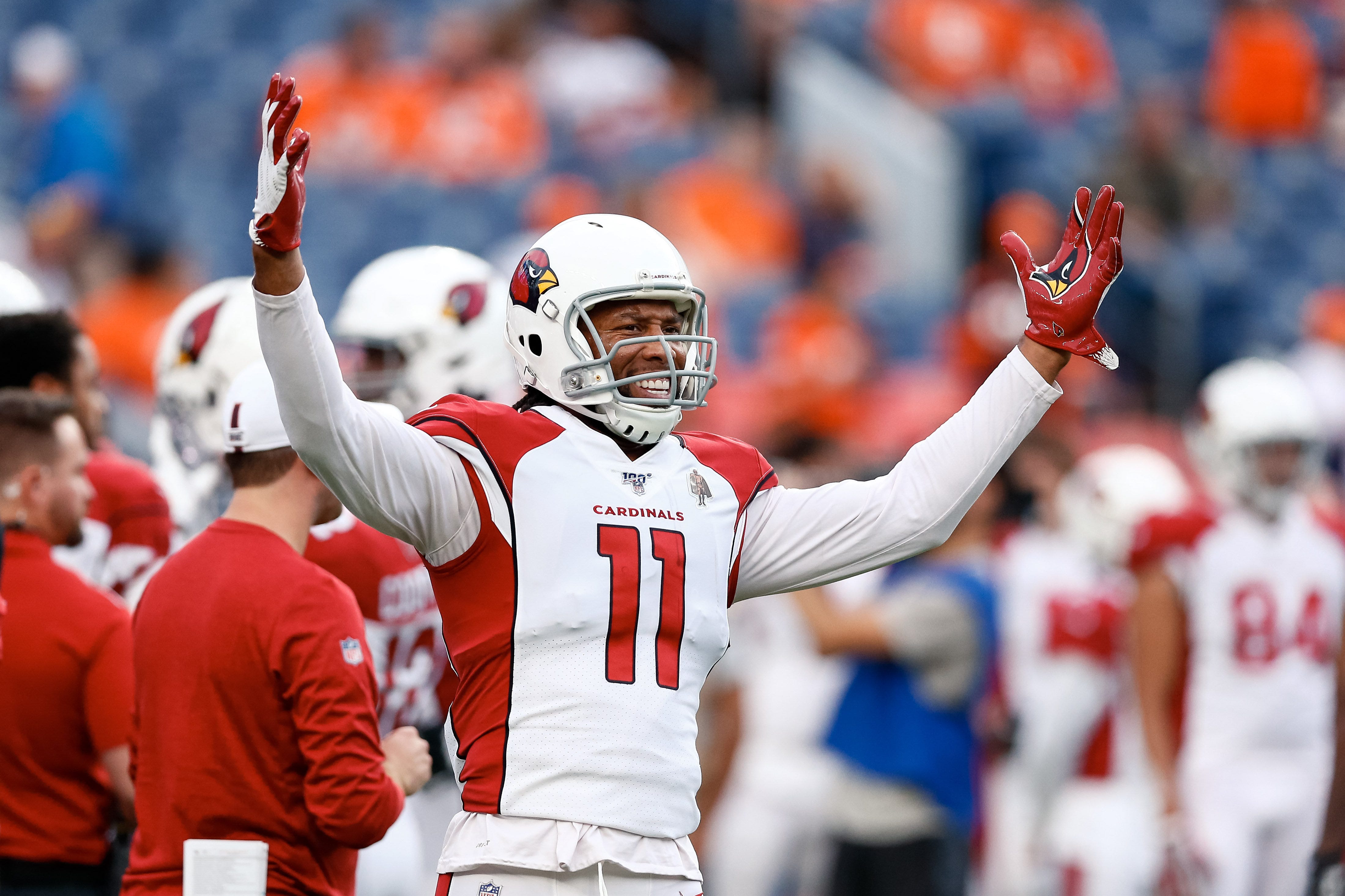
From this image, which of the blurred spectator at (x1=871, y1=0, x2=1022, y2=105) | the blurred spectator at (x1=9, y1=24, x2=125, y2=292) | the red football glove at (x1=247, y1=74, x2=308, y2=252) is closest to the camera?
the red football glove at (x1=247, y1=74, x2=308, y2=252)

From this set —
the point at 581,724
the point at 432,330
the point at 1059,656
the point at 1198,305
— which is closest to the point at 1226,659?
the point at 1059,656

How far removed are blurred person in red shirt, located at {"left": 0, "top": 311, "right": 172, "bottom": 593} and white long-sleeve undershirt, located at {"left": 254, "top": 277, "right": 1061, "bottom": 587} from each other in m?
1.48

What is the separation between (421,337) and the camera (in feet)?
15.6

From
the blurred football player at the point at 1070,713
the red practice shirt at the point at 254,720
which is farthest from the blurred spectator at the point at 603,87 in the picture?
the red practice shirt at the point at 254,720

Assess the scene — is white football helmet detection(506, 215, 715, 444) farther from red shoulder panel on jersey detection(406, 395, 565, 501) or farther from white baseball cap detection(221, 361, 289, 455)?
white baseball cap detection(221, 361, 289, 455)

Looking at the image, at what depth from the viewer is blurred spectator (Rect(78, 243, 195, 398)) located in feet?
30.0

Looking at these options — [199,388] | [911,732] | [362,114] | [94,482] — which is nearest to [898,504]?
[199,388]

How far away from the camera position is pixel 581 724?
315 centimetres

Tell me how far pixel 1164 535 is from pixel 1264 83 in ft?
25.9

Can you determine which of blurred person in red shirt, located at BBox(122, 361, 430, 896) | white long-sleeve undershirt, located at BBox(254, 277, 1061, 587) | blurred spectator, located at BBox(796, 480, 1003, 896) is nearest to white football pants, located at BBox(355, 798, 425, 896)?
blurred person in red shirt, located at BBox(122, 361, 430, 896)

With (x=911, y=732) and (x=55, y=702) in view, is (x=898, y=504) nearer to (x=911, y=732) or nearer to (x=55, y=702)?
(x=55, y=702)

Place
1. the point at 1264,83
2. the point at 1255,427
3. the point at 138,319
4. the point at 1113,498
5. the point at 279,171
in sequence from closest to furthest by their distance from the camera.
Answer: the point at 279,171, the point at 1255,427, the point at 1113,498, the point at 138,319, the point at 1264,83

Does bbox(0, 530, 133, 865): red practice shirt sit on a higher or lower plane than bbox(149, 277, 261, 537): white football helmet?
lower

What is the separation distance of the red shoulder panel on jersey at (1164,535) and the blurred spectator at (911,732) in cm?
65
